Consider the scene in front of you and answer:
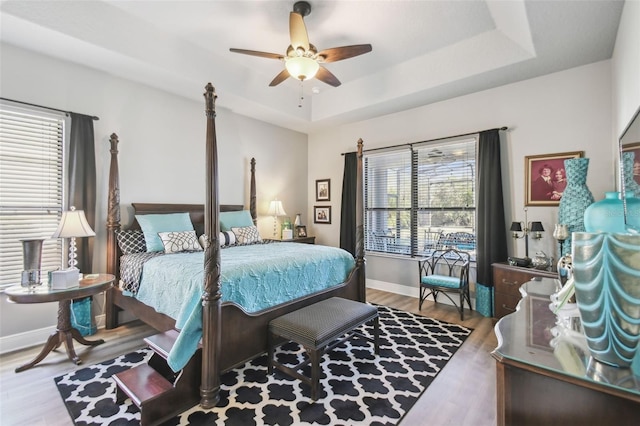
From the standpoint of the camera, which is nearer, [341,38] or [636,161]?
[636,161]

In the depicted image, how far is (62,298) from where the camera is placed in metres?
2.30

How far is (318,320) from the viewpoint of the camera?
2.27 meters

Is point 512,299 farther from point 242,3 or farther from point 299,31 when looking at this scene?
point 242,3

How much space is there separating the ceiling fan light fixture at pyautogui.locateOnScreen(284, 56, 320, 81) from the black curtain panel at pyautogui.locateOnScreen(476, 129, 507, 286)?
2392 mm

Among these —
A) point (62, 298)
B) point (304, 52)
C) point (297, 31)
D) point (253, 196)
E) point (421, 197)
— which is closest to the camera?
point (62, 298)

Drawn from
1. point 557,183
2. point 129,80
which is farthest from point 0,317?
point 557,183

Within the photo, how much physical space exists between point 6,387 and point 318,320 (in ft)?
7.65

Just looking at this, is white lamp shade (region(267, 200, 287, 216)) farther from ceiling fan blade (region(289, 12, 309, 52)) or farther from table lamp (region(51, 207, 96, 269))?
ceiling fan blade (region(289, 12, 309, 52))

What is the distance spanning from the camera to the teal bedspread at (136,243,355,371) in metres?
1.99

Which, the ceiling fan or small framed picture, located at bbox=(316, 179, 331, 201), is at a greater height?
the ceiling fan

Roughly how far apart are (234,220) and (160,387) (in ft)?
8.43

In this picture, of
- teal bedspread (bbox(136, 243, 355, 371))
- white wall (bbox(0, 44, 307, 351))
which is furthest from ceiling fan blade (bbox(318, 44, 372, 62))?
teal bedspread (bbox(136, 243, 355, 371))

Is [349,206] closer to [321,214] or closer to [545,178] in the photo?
[321,214]

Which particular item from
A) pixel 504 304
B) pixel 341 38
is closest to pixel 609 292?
pixel 504 304
